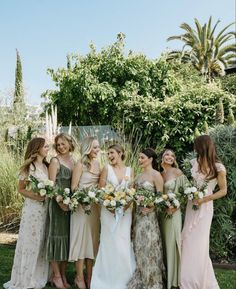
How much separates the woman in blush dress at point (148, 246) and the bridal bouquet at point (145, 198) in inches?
6.6

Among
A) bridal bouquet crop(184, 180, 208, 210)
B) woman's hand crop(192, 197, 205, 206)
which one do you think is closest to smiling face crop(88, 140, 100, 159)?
bridal bouquet crop(184, 180, 208, 210)

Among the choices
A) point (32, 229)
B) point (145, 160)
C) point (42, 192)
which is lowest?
point (32, 229)

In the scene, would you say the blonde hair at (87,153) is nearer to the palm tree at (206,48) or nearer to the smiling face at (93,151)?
the smiling face at (93,151)

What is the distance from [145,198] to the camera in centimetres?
504

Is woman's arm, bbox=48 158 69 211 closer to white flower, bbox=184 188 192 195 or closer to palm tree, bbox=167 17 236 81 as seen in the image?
white flower, bbox=184 188 192 195

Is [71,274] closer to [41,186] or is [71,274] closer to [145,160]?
[41,186]

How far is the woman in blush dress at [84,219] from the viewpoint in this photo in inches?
214

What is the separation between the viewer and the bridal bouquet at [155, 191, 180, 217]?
5.07 meters

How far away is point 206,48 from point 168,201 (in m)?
27.4

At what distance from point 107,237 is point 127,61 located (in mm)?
9587

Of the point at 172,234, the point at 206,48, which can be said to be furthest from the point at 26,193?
the point at 206,48

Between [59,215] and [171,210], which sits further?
[59,215]

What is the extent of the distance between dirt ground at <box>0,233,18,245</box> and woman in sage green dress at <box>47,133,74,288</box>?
3120 mm

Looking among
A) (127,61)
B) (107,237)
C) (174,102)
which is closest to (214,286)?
(107,237)
